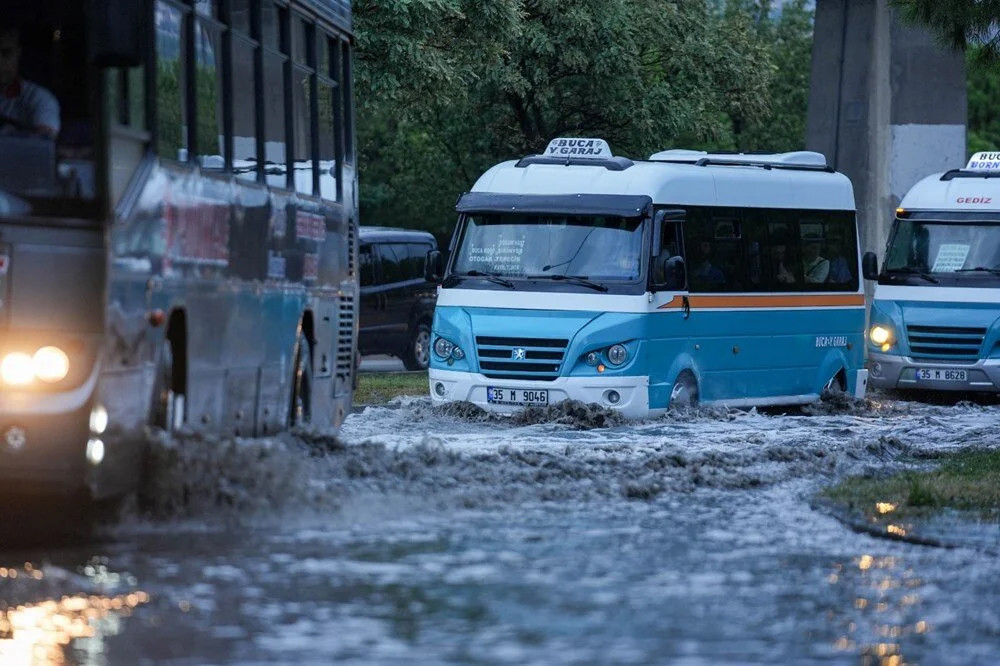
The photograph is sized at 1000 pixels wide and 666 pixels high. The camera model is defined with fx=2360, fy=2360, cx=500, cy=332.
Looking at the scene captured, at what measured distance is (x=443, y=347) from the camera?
21516 mm

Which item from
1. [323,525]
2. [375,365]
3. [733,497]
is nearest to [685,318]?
[733,497]

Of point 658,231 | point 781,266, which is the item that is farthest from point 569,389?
point 781,266

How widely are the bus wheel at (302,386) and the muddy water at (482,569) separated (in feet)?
2.40

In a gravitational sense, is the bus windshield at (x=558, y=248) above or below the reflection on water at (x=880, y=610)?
above

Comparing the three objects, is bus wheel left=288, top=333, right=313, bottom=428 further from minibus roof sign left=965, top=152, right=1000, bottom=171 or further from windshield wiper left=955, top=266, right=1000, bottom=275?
minibus roof sign left=965, top=152, right=1000, bottom=171

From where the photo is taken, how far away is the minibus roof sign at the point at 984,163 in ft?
91.0

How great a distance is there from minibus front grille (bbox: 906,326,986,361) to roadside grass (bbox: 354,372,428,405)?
559cm

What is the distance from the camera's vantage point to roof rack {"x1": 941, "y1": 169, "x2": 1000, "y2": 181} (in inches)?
1080

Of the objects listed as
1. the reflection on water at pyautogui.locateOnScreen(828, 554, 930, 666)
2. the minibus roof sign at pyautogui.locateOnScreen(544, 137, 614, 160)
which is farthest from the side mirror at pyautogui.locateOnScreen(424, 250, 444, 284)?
the reflection on water at pyautogui.locateOnScreen(828, 554, 930, 666)

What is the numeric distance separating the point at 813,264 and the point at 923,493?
10.9 meters

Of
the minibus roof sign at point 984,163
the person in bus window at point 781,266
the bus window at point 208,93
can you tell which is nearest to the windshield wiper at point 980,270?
the minibus roof sign at point 984,163

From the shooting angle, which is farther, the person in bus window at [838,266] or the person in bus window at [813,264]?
the person in bus window at [838,266]

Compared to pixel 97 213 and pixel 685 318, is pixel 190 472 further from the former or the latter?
pixel 685 318

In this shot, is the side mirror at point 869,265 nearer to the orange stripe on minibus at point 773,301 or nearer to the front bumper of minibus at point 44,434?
the orange stripe on minibus at point 773,301
